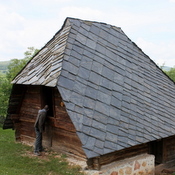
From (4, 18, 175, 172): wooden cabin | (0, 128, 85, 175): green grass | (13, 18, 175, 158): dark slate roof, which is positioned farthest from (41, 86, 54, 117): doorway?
(0, 128, 85, 175): green grass

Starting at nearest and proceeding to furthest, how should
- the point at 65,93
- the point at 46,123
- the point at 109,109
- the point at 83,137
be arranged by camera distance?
1. the point at 83,137
2. the point at 65,93
3. the point at 109,109
4. the point at 46,123

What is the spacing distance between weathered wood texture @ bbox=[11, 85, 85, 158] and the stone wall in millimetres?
868

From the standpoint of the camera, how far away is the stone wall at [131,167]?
5.41 metres

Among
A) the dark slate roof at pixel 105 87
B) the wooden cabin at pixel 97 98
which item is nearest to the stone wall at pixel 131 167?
the wooden cabin at pixel 97 98

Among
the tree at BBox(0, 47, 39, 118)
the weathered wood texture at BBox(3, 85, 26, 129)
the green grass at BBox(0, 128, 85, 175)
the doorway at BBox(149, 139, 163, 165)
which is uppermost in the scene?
the tree at BBox(0, 47, 39, 118)

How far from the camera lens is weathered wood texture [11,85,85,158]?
6387mm

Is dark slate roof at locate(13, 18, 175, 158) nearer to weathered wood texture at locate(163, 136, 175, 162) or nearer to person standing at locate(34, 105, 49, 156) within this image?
person standing at locate(34, 105, 49, 156)

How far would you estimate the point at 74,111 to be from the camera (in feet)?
15.8

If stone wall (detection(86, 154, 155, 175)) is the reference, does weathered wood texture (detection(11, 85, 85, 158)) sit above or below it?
above

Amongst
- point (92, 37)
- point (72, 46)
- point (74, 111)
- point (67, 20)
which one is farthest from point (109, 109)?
point (67, 20)

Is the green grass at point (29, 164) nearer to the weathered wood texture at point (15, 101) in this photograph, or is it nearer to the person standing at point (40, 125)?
the person standing at point (40, 125)

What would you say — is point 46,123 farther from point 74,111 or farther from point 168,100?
point 168,100

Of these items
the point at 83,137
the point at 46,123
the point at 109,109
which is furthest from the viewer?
the point at 46,123

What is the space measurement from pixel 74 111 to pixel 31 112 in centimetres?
325
